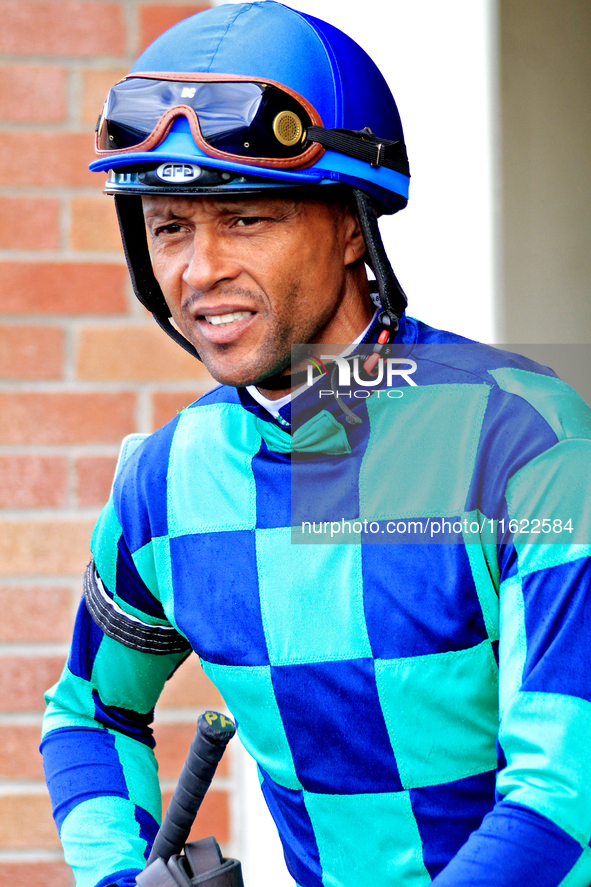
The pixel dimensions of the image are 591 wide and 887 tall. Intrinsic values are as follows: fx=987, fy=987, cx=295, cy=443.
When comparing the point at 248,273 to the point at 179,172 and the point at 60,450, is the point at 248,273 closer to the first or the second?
the point at 179,172

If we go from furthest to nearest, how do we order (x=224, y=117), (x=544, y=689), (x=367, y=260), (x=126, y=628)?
(x=126, y=628), (x=367, y=260), (x=224, y=117), (x=544, y=689)

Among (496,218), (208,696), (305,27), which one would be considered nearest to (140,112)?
(305,27)

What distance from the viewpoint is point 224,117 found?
1.05 meters

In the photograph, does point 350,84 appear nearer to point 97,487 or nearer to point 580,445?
point 580,445

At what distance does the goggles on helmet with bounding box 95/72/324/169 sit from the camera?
3.44ft

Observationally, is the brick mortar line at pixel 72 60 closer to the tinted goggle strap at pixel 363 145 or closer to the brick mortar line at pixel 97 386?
the brick mortar line at pixel 97 386

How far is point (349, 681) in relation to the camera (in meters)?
1.08

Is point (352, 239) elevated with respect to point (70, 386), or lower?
elevated

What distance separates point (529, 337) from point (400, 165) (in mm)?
458

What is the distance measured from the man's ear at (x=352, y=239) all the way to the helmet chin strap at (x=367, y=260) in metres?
0.01

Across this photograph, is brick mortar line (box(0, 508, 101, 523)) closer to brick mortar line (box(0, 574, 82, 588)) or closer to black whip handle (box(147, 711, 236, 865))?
brick mortar line (box(0, 574, 82, 588))

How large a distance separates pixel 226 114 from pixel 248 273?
Result: 170mm

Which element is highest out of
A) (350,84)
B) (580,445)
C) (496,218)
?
(350,84)

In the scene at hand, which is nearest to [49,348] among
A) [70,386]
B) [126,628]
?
[70,386]
